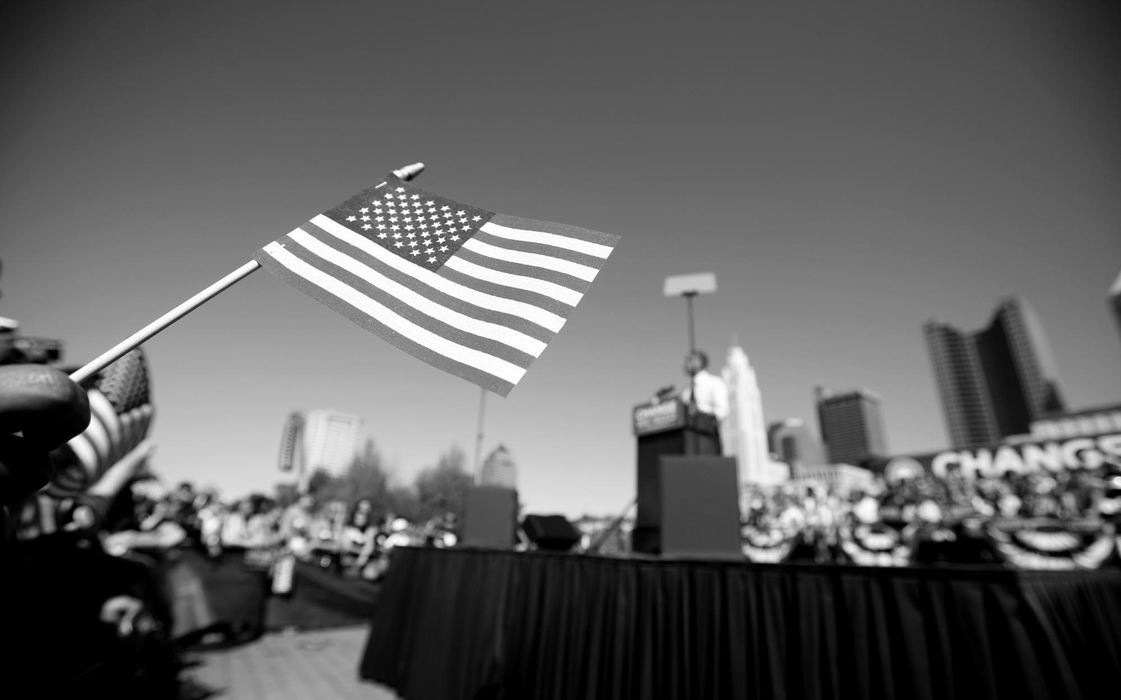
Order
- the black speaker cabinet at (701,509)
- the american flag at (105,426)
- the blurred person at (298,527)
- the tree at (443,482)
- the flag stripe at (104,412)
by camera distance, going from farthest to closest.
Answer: the tree at (443,482) < the blurred person at (298,527) < the black speaker cabinet at (701,509) < the flag stripe at (104,412) < the american flag at (105,426)

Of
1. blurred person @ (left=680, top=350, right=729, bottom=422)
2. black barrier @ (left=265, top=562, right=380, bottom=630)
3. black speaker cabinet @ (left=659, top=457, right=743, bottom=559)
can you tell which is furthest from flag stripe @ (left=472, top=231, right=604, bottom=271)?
black barrier @ (left=265, top=562, right=380, bottom=630)

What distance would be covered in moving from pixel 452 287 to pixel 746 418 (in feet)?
481

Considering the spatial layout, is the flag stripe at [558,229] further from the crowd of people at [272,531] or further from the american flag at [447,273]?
the crowd of people at [272,531]

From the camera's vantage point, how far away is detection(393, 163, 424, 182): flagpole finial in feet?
7.97

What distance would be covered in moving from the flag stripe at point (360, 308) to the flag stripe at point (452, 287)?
194 millimetres

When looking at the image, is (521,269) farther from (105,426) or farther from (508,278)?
(105,426)

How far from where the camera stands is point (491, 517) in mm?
7785

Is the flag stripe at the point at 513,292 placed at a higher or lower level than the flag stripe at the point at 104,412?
higher

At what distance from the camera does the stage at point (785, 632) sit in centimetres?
236

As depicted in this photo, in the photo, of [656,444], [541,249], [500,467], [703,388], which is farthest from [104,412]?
[500,467]

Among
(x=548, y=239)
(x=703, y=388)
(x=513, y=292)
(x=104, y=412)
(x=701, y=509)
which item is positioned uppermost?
(x=703, y=388)

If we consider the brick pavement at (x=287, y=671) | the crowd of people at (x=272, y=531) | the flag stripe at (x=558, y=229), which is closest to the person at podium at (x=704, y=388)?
the crowd of people at (x=272, y=531)

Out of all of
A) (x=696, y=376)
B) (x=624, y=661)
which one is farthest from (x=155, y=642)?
(x=696, y=376)

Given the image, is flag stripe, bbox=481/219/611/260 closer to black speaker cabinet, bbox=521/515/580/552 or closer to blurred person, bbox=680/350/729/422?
black speaker cabinet, bbox=521/515/580/552
